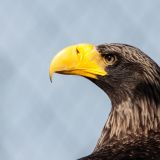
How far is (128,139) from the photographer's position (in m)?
11.0

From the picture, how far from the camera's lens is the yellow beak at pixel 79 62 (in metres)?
11.0

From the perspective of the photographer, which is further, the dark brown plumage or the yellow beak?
the dark brown plumage

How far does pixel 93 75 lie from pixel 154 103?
426 millimetres

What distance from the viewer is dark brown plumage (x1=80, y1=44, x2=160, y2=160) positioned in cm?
1109

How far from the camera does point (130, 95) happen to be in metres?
11.2

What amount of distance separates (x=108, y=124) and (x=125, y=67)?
0.38 meters

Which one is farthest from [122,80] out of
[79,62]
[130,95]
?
[79,62]

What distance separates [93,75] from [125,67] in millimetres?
Answer: 210

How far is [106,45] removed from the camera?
11.2 metres

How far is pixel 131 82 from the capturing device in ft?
36.8

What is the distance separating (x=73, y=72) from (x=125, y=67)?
0.35m

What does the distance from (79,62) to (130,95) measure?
401mm

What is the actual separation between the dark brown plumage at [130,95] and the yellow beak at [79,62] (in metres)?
0.05

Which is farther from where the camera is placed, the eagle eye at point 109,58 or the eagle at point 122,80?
the eagle eye at point 109,58
